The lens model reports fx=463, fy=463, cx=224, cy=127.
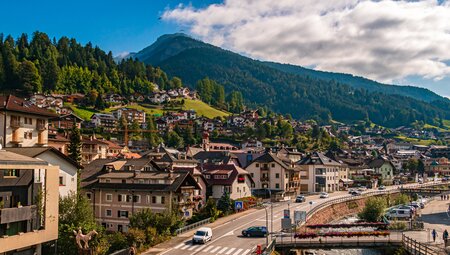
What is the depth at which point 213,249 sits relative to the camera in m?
46.2

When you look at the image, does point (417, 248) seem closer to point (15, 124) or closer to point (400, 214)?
point (400, 214)

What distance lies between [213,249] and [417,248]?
64.0ft

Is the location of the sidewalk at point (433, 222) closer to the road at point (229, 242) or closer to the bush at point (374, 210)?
the bush at point (374, 210)

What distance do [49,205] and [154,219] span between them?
52.7ft

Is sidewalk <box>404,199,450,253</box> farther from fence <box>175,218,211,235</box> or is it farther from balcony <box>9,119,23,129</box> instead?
balcony <box>9,119,23,129</box>

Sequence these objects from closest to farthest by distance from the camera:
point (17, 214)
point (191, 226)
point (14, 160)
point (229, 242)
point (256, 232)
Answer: point (14, 160), point (17, 214), point (229, 242), point (256, 232), point (191, 226)

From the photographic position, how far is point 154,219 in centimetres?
5225

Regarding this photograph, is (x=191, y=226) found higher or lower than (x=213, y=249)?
higher

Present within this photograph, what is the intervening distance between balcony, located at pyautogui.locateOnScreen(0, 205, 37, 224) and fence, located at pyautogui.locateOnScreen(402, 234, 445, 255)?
33165 millimetres

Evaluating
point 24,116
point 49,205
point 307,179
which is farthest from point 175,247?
point 307,179

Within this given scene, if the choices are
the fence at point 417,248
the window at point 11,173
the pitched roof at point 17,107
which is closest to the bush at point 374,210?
the fence at point 417,248

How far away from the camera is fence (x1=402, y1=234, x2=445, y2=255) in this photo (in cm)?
4125

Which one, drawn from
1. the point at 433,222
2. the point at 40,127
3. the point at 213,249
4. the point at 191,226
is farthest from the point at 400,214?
the point at 40,127

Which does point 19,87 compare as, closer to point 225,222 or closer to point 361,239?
point 225,222
